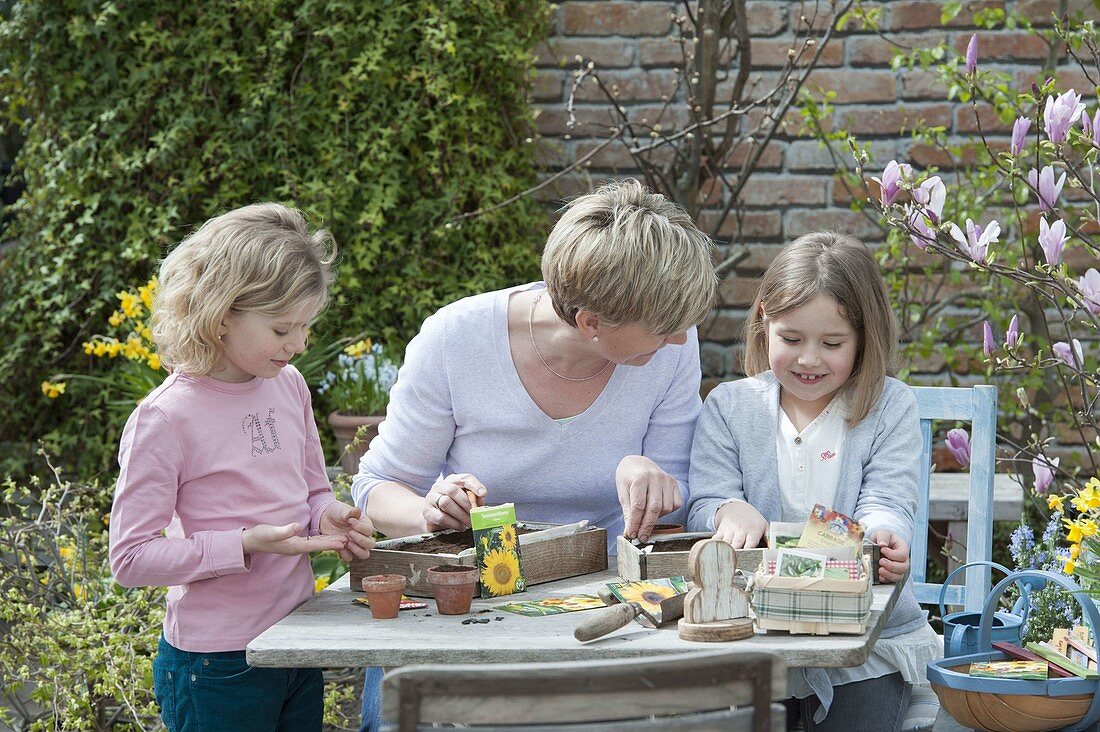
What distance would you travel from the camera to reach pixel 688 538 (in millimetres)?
1997

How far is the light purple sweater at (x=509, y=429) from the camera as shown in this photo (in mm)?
2320

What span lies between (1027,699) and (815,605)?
1.54 ft

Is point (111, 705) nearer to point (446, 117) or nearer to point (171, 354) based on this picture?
point (171, 354)

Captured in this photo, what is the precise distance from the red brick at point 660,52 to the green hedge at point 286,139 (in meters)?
0.35

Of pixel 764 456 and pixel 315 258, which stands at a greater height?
pixel 315 258

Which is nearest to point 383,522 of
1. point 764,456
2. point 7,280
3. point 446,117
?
point 764,456

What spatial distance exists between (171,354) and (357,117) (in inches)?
89.7

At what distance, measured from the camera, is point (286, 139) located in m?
4.13

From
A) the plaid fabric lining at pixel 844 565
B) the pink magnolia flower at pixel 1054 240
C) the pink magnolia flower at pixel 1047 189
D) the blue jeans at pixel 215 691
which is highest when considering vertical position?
the pink magnolia flower at pixel 1047 189

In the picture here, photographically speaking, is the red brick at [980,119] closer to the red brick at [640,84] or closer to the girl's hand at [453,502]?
the red brick at [640,84]

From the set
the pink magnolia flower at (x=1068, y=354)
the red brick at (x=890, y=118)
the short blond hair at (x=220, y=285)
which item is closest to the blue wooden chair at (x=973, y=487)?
the pink magnolia flower at (x=1068, y=354)

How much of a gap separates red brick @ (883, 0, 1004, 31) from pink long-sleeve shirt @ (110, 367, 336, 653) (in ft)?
8.89

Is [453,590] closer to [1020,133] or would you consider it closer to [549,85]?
[1020,133]

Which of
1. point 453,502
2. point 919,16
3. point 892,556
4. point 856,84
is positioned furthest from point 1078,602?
point 919,16
